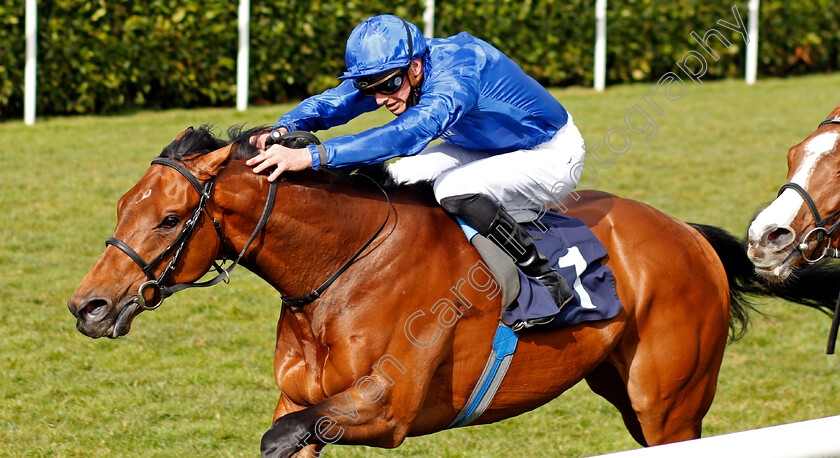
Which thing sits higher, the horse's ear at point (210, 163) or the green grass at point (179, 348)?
the horse's ear at point (210, 163)

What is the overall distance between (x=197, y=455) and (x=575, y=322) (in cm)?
200

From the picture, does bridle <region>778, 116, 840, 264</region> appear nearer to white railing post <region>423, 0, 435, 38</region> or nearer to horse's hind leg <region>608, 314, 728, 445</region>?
horse's hind leg <region>608, 314, 728, 445</region>

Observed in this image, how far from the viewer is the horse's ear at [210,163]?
2998 mm

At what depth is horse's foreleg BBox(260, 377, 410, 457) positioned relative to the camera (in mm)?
3035

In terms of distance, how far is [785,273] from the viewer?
350cm

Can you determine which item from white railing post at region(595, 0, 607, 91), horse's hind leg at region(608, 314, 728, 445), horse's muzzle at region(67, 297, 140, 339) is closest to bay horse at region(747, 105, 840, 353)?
horse's hind leg at region(608, 314, 728, 445)

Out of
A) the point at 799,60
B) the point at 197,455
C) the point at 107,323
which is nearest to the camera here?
the point at 107,323

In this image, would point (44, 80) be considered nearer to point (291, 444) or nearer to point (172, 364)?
point (172, 364)

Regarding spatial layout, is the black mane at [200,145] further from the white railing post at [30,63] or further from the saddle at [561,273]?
the white railing post at [30,63]

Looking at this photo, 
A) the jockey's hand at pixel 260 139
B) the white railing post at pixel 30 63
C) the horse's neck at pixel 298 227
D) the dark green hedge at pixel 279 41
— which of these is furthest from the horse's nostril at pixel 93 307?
the dark green hedge at pixel 279 41

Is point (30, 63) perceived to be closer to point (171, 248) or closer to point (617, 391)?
point (171, 248)

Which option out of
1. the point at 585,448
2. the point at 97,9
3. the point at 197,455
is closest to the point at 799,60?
the point at 97,9

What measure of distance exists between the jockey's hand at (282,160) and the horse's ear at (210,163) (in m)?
0.11

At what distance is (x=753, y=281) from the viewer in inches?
168
